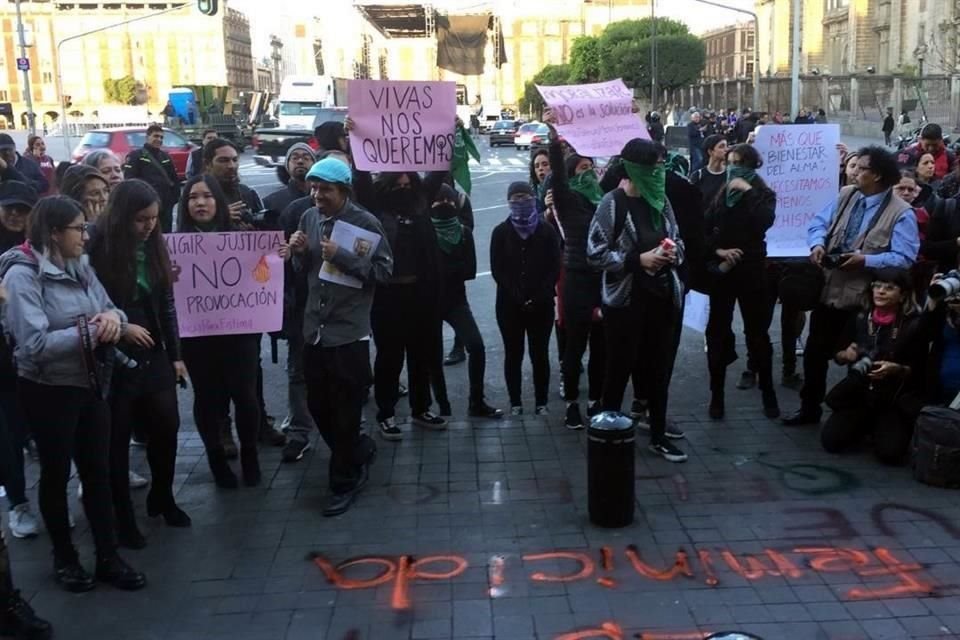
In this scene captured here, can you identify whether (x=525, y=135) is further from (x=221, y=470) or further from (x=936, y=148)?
(x=221, y=470)

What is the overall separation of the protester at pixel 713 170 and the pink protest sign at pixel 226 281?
3333 mm

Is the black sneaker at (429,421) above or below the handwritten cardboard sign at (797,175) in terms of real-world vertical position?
below

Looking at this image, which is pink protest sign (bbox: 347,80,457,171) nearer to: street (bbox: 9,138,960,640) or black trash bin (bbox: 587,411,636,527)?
street (bbox: 9,138,960,640)

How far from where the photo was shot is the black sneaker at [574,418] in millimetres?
6262

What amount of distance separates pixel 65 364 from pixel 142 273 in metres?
0.81

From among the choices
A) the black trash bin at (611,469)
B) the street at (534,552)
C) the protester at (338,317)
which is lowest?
the street at (534,552)

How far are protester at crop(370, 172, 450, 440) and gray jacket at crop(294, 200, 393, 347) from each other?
0.70m

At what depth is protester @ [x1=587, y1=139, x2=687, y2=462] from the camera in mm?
5297

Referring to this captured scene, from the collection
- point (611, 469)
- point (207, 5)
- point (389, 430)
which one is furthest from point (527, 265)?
point (207, 5)

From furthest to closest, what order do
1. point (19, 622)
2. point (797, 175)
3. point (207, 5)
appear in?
point (207, 5) → point (797, 175) → point (19, 622)

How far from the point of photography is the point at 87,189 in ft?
16.6

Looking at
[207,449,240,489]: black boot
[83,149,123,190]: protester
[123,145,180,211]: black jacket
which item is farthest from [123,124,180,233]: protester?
[207,449,240,489]: black boot

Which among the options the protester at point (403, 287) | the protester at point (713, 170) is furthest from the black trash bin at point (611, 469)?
the protester at point (713, 170)

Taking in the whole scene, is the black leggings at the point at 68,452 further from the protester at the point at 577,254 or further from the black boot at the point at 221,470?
the protester at the point at 577,254
